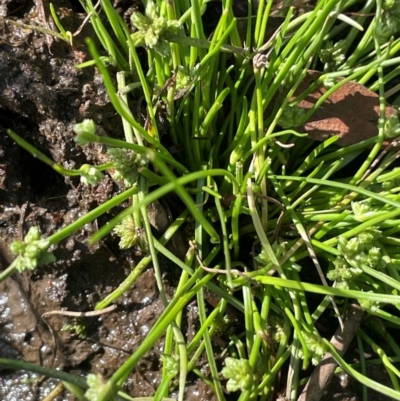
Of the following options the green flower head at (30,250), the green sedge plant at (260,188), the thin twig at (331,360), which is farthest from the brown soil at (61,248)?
the green flower head at (30,250)

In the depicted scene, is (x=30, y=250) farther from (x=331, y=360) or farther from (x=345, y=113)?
(x=345, y=113)

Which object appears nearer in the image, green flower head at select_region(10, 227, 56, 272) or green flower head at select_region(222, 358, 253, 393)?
green flower head at select_region(10, 227, 56, 272)

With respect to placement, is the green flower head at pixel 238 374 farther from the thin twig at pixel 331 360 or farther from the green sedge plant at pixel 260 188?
the thin twig at pixel 331 360

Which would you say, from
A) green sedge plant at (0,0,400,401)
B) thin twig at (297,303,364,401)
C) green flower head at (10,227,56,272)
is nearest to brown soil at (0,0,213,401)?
green sedge plant at (0,0,400,401)

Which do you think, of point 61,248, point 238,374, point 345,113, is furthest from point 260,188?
point 61,248

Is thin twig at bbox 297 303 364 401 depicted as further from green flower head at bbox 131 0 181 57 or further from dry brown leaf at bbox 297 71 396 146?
green flower head at bbox 131 0 181 57

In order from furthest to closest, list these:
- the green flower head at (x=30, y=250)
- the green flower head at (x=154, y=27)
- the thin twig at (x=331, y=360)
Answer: the thin twig at (x=331, y=360), the green flower head at (x=154, y=27), the green flower head at (x=30, y=250)

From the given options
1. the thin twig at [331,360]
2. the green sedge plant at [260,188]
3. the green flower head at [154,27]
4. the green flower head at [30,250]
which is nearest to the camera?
the green flower head at [30,250]

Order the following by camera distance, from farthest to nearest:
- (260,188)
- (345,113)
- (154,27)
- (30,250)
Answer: (345,113) < (260,188) < (154,27) < (30,250)

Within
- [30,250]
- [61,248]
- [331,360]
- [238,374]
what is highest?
[30,250]
